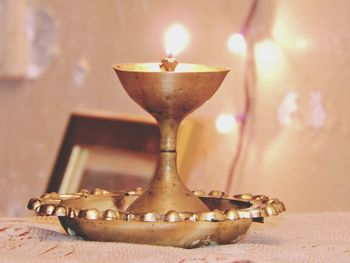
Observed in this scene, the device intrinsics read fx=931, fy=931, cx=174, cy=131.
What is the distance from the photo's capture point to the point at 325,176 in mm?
1349

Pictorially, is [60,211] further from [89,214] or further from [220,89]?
[220,89]

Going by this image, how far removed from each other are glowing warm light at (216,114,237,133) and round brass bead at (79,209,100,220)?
2.80 ft

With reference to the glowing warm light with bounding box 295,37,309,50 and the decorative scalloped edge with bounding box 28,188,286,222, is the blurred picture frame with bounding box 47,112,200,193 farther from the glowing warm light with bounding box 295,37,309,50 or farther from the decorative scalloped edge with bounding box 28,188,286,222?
the decorative scalloped edge with bounding box 28,188,286,222

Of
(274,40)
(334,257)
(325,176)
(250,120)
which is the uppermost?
(274,40)

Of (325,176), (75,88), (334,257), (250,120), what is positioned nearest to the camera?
(334,257)

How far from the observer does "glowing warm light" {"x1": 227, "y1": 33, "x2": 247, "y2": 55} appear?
1476 millimetres

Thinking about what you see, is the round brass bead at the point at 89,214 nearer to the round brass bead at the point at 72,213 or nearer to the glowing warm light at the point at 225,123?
the round brass bead at the point at 72,213

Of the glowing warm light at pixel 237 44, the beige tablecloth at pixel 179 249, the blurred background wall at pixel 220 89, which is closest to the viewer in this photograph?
the beige tablecloth at pixel 179 249

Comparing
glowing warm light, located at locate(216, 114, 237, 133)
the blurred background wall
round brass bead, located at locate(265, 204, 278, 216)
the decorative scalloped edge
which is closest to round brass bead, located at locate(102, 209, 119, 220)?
the decorative scalloped edge

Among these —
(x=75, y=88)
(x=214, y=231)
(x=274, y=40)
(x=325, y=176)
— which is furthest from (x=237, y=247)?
(x=75, y=88)

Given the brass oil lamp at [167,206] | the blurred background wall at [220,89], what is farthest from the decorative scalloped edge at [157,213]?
the blurred background wall at [220,89]

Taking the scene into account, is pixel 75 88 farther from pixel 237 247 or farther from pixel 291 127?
pixel 237 247

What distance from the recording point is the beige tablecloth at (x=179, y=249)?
2.03ft

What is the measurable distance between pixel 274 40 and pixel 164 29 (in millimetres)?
220
